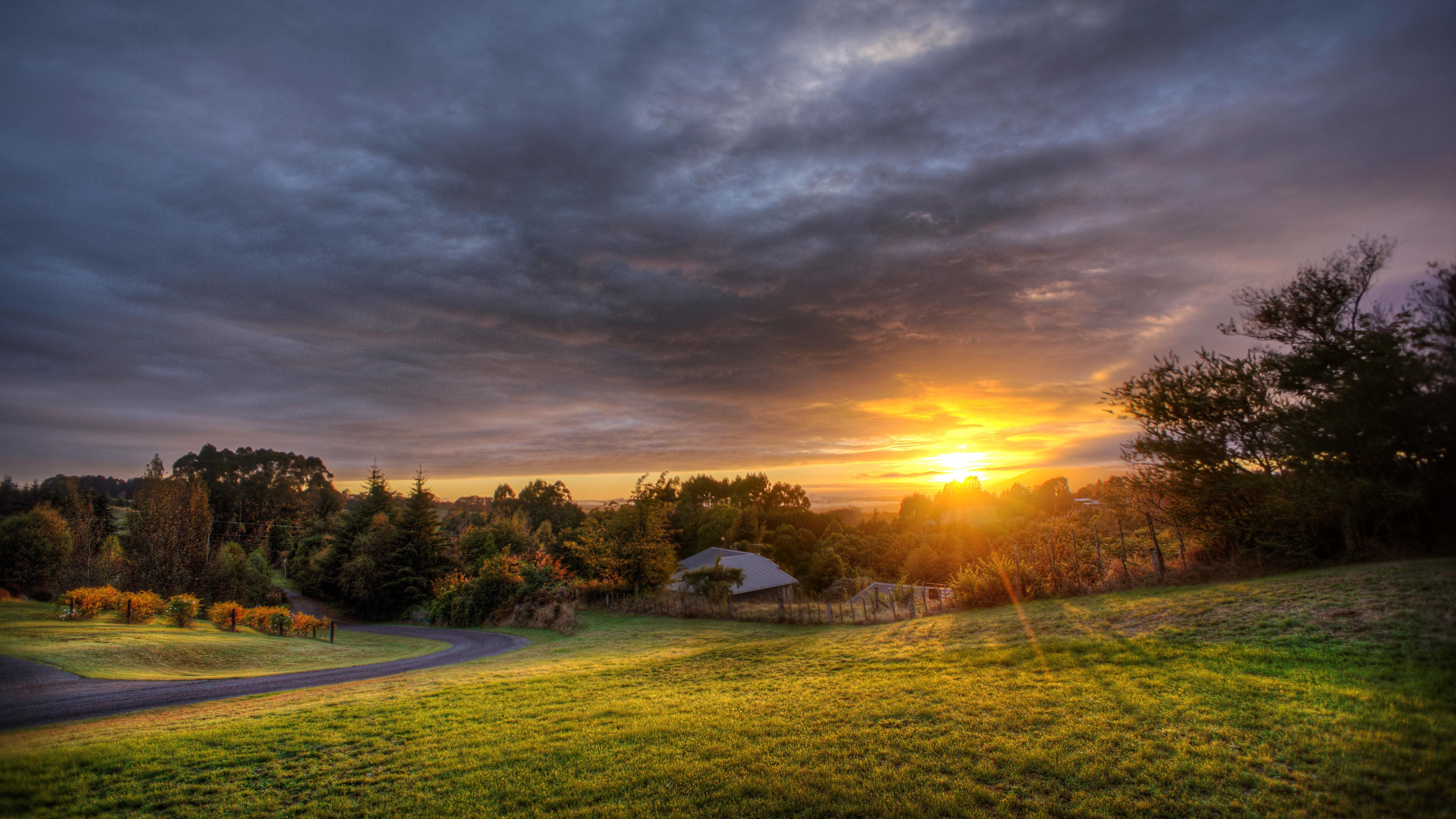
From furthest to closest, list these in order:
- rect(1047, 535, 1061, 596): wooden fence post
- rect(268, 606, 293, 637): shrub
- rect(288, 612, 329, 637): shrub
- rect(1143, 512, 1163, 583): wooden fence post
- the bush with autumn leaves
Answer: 1. rect(288, 612, 329, 637): shrub
2. rect(268, 606, 293, 637): shrub
3. rect(1047, 535, 1061, 596): wooden fence post
4. the bush with autumn leaves
5. rect(1143, 512, 1163, 583): wooden fence post

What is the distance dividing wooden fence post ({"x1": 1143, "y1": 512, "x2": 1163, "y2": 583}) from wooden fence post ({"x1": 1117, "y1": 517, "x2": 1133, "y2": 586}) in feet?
2.40

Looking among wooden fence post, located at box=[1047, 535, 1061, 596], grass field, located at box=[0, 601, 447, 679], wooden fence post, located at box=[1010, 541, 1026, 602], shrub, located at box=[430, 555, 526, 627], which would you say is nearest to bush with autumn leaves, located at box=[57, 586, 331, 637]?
grass field, located at box=[0, 601, 447, 679]

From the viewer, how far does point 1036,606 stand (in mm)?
15688

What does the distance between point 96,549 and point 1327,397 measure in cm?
4614

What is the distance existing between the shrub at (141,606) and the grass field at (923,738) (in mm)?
14096

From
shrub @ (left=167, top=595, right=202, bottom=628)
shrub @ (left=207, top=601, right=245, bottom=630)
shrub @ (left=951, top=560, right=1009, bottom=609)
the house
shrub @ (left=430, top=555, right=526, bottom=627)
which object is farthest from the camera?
the house

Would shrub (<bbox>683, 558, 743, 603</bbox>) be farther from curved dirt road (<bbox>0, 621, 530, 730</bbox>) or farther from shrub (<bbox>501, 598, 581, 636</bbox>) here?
curved dirt road (<bbox>0, 621, 530, 730</bbox>)

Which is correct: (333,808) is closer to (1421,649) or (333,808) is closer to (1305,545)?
(1421,649)

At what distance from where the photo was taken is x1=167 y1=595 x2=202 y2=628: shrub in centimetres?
1995

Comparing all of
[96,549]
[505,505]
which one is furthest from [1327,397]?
[505,505]

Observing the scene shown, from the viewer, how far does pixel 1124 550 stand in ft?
53.4

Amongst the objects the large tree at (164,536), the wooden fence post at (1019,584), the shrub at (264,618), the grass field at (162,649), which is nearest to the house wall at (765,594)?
the wooden fence post at (1019,584)

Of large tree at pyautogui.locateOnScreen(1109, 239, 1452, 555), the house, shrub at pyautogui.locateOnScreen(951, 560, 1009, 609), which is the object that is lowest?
the house

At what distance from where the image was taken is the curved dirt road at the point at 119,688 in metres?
5.12
